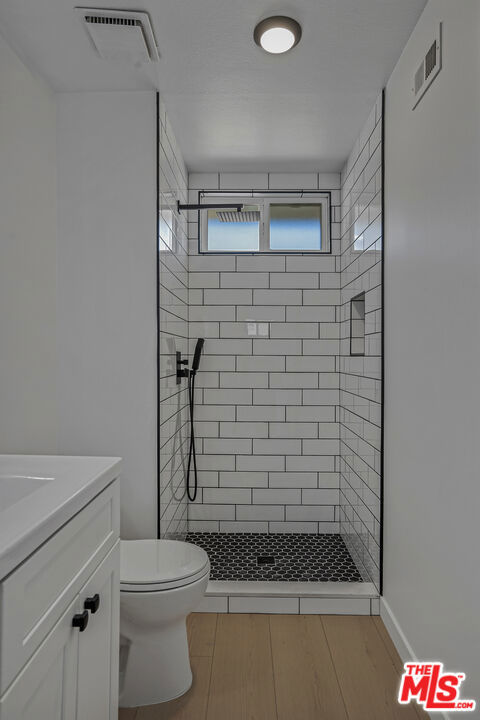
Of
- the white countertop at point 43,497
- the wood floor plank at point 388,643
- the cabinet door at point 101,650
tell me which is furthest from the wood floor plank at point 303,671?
the white countertop at point 43,497

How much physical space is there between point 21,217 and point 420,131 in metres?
1.61

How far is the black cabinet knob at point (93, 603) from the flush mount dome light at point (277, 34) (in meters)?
1.99

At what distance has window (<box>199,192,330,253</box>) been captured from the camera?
11.5 feet

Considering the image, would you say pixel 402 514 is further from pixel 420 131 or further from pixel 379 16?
pixel 379 16

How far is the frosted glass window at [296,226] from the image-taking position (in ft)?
11.5

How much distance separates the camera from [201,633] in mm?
2320

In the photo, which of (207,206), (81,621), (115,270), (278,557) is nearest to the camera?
(81,621)

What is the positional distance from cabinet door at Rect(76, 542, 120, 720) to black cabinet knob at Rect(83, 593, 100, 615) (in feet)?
0.03

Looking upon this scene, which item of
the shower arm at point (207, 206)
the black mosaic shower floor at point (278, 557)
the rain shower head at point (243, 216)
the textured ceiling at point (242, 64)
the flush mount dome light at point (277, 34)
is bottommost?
the black mosaic shower floor at point (278, 557)

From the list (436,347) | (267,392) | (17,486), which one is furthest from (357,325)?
(17,486)

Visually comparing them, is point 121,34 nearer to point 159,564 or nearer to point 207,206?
point 207,206

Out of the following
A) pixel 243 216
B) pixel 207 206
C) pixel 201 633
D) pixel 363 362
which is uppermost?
pixel 243 216

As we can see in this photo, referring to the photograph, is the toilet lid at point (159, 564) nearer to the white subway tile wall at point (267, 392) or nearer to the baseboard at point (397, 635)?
the baseboard at point (397, 635)

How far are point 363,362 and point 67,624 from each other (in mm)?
2027
